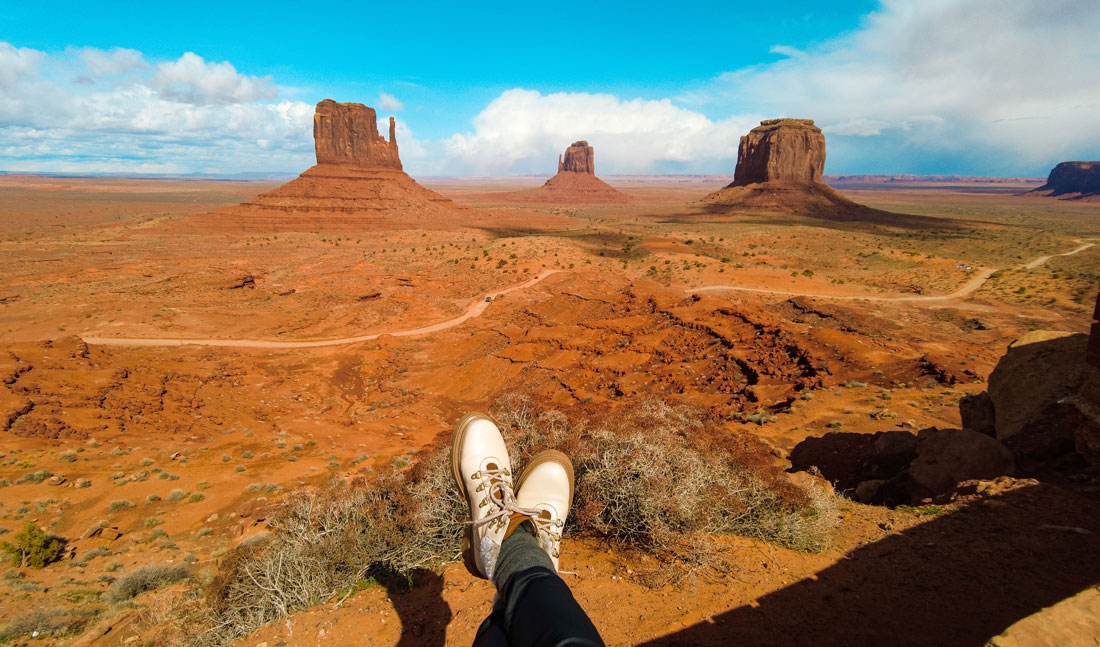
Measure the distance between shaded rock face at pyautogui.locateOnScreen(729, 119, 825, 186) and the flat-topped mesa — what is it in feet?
231

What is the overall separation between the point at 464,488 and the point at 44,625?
15.5 feet

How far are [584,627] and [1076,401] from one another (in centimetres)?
600

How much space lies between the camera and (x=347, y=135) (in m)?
77.8

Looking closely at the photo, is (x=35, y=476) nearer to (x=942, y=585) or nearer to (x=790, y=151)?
(x=942, y=585)

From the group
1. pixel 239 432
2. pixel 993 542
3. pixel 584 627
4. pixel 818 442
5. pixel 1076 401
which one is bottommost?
pixel 239 432

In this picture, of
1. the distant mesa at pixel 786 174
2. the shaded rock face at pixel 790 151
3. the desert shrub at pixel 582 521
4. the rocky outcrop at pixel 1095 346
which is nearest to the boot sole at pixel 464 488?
the desert shrub at pixel 582 521

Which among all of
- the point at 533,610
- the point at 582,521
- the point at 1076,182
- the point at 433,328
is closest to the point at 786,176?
the point at 433,328

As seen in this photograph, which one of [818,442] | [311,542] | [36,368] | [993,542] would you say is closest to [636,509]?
[993,542]

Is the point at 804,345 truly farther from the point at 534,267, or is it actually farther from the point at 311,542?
the point at 534,267

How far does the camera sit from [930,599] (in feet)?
12.3

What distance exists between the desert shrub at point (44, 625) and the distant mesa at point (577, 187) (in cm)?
13111

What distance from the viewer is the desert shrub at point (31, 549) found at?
6.29 m

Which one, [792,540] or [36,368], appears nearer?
[792,540]

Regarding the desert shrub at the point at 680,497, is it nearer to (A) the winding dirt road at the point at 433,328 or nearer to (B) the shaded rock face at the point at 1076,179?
(A) the winding dirt road at the point at 433,328
